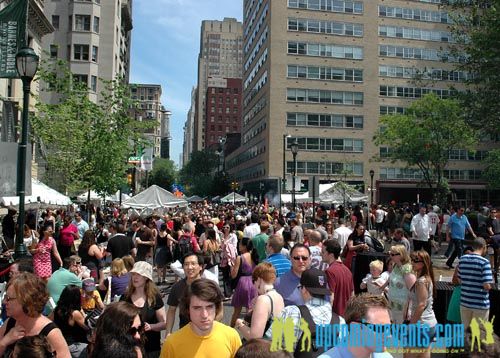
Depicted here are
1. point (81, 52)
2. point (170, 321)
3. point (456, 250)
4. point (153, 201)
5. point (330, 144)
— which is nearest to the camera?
point (170, 321)

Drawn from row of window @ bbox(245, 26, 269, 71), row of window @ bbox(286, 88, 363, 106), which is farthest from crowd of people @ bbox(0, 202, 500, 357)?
row of window @ bbox(245, 26, 269, 71)

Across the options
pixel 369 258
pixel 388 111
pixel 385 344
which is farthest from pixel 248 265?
pixel 388 111

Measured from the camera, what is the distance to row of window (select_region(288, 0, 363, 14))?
67750 millimetres

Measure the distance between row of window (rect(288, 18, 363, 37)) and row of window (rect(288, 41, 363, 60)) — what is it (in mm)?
1952

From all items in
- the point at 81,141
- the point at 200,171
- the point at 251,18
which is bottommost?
the point at 81,141

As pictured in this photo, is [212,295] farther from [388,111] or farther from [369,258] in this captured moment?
[388,111]

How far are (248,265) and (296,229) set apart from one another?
4.56m

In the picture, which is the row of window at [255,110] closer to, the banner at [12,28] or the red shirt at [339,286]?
the banner at [12,28]

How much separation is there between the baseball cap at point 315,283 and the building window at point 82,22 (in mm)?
60580

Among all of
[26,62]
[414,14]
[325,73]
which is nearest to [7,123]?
[26,62]

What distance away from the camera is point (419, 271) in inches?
263

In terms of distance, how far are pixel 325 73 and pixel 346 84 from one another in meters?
3.44

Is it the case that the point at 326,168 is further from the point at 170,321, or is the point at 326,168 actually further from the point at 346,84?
the point at 170,321

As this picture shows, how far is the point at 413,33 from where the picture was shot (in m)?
71.5
